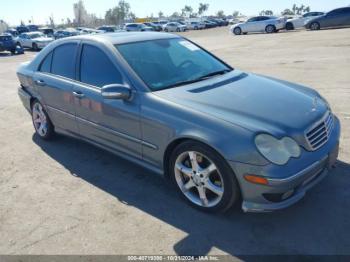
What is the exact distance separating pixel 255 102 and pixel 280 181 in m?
0.89

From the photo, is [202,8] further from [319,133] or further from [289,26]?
[319,133]

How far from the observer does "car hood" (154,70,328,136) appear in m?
3.14

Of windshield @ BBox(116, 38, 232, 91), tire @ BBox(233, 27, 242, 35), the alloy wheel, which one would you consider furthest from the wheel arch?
tire @ BBox(233, 27, 242, 35)

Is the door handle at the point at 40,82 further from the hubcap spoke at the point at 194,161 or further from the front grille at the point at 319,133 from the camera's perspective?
the front grille at the point at 319,133

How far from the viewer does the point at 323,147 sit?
3273 millimetres

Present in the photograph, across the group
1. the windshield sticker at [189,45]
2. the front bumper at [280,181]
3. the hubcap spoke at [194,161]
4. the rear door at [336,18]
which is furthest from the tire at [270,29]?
the hubcap spoke at [194,161]

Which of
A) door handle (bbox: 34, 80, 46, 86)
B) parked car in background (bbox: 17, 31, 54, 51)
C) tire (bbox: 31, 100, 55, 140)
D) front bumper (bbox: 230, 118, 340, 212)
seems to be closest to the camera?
front bumper (bbox: 230, 118, 340, 212)

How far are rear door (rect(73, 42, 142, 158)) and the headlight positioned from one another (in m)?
1.33

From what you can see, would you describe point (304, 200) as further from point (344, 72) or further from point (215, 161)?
point (344, 72)

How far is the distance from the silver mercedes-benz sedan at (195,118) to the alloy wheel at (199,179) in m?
0.01

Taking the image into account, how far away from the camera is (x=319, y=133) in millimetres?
3316

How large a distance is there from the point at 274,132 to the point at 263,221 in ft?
2.86

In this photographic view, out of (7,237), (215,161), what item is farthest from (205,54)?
(7,237)

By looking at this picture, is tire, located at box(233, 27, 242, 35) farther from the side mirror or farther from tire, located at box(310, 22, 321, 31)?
the side mirror
